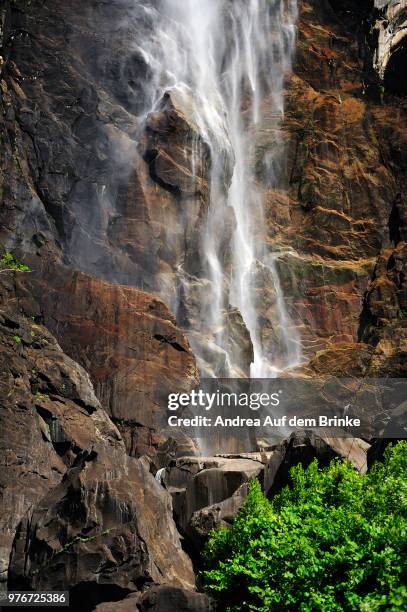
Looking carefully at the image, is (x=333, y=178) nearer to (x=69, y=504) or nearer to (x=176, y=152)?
(x=176, y=152)

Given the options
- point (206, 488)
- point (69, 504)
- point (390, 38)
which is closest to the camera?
point (69, 504)

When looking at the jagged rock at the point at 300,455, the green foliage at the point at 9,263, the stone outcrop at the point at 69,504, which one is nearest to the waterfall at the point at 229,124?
the green foliage at the point at 9,263

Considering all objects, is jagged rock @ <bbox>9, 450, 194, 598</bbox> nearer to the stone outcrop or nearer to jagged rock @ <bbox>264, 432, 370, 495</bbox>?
the stone outcrop

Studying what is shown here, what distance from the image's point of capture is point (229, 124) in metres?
63.7

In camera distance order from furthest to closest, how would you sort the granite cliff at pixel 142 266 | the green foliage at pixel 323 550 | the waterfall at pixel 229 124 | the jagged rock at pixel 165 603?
the waterfall at pixel 229 124, the granite cliff at pixel 142 266, the jagged rock at pixel 165 603, the green foliage at pixel 323 550

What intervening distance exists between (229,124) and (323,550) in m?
48.7

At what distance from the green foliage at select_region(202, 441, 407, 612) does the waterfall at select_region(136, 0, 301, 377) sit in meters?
20.3

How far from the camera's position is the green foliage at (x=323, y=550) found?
681 inches

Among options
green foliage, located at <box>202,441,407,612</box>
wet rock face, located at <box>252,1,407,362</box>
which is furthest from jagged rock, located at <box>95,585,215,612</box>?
wet rock face, located at <box>252,1,407,362</box>

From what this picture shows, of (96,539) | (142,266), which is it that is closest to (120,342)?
(142,266)

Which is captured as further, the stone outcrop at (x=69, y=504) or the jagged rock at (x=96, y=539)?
the stone outcrop at (x=69, y=504)

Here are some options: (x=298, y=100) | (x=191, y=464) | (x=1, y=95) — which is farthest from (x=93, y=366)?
(x=298, y=100)

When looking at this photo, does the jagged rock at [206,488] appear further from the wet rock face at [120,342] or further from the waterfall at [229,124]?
the waterfall at [229,124]

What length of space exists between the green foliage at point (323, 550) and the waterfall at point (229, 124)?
66.6 feet
